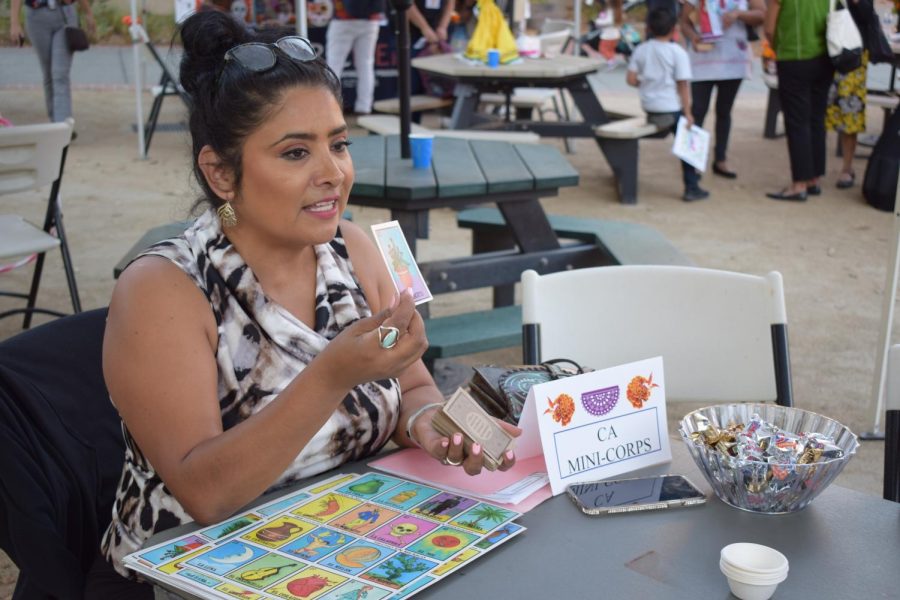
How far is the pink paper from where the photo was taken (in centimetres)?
151

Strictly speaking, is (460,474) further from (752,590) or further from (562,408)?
(752,590)

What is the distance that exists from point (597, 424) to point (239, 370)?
59 centimetres

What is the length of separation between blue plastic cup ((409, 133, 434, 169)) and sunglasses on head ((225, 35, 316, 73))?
2077mm

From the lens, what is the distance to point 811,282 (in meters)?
5.53

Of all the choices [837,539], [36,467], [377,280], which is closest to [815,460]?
[837,539]

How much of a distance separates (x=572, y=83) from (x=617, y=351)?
5382 mm

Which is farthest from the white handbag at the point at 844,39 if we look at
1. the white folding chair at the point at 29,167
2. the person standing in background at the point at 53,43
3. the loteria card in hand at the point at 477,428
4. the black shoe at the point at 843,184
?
the loteria card in hand at the point at 477,428

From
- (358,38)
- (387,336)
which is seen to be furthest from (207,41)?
Result: (358,38)

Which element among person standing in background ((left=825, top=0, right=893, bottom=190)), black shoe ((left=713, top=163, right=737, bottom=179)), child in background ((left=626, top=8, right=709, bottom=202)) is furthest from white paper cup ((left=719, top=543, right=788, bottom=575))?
black shoe ((left=713, top=163, right=737, bottom=179))

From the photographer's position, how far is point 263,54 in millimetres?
1679

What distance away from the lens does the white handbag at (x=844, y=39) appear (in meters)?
6.53

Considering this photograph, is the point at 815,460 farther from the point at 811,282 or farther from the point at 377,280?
the point at 811,282

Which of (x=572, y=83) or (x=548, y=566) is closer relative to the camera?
(x=548, y=566)

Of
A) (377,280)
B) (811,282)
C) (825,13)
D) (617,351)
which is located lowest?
(811,282)
